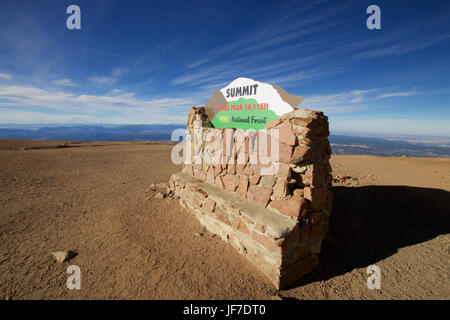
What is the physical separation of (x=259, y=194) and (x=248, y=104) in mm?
2104

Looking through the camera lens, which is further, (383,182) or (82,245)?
(383,182)

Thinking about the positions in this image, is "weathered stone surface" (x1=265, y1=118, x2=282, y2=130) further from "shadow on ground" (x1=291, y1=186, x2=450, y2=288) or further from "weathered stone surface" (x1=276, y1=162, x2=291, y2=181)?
"shadow on ground" (x1=291, y1=186, x2=450, y2=288)

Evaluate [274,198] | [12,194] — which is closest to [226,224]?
[274,198]

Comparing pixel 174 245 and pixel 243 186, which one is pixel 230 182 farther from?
pixel 174 245

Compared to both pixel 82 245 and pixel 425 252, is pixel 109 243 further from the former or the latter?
pixel 425 252

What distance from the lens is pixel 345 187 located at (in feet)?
28.1

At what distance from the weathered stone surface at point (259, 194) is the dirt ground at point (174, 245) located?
1.26 metres

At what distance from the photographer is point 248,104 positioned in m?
4.61

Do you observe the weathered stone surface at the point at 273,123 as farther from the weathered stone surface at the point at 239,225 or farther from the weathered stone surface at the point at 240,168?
the weathered stone surface at the point at 239,225

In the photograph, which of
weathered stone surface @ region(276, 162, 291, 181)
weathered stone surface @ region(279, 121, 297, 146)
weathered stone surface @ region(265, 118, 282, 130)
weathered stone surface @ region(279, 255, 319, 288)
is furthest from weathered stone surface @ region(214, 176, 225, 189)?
weathered stone surface @ region(279, 255, 319, 288)

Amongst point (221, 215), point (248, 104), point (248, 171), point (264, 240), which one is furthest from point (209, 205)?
point (248, 104)

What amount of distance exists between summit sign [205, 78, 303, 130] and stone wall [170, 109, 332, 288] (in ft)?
0.73
